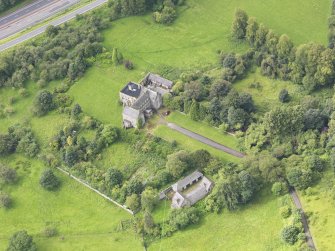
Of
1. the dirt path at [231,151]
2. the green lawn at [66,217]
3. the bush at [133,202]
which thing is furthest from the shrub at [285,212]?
the bush at [133,202]

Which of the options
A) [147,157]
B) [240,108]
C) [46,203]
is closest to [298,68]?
[240,108]

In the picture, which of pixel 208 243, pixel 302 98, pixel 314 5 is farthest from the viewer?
pixel 314 5

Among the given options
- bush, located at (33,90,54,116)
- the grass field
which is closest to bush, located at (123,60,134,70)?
the grass field

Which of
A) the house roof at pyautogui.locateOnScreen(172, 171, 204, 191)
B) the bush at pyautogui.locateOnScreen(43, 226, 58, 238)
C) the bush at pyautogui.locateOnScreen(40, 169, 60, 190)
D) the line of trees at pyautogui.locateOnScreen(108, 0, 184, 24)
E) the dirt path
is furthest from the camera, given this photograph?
the line of trees at pyautogui.locateOnScreen(108, 0, 184, 24)

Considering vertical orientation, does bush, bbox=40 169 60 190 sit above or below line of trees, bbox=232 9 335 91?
below

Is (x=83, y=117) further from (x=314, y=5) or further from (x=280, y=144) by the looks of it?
(x=314, y=5)

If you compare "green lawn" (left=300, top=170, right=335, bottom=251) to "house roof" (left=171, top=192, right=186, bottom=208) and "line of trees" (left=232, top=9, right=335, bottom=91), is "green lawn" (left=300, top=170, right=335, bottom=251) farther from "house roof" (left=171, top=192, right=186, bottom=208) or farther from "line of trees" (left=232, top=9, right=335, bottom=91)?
"line of trees" (left=232, top=9, right=335, bottom=91)

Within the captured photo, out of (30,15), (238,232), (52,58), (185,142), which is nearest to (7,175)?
(52,58)

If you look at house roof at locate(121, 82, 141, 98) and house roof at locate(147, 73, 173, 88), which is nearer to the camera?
house roof at locate(121, 82, 141, 98)
